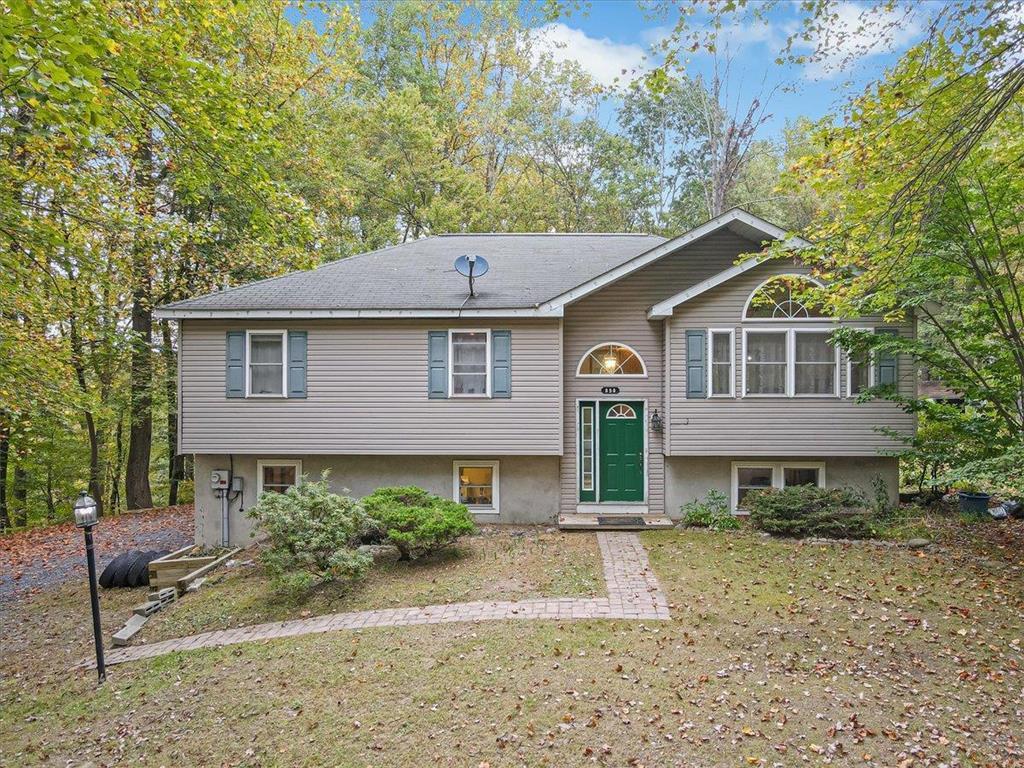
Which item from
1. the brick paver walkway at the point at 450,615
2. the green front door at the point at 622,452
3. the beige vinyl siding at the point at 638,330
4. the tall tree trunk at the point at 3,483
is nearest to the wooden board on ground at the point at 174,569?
the brick paver walkway at the point at 450,615

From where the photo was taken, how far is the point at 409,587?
7688 mm

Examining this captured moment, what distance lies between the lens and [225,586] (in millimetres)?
8648

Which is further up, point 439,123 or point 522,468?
point 439,123

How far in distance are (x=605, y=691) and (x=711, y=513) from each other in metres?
6.47

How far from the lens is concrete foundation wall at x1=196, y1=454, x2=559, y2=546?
10945mm

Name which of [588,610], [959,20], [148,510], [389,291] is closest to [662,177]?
[389,291]

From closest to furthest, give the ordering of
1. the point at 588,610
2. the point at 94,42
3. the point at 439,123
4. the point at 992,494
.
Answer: the point at 94,42 → the point at 588,610 → the point at 992,494 → the point at 439,123

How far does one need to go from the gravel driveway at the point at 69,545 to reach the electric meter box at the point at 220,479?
233 cm

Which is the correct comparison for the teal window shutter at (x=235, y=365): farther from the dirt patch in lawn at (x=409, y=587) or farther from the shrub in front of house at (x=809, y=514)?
the shrub in front of house at (x=809, y=514)

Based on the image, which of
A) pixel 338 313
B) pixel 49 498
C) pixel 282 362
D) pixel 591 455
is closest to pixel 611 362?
pixel 591 455

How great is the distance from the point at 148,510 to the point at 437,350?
1293 cm

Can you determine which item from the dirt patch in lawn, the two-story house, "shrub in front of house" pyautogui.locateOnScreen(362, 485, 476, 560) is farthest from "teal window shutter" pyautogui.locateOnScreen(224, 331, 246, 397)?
"shrub in front of house" pyautogui.locateOnScreen(362, 485, 476, 560)

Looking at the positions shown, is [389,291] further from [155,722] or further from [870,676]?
[870,676]

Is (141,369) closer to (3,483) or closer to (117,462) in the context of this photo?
(3,483)
